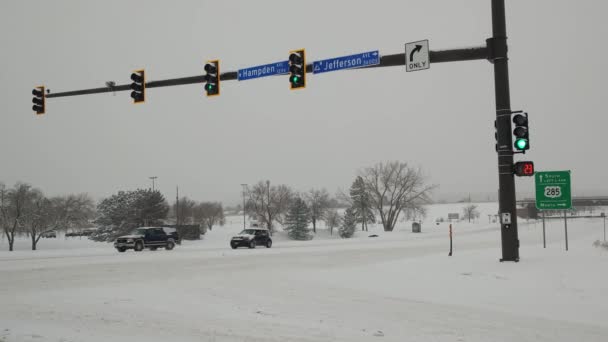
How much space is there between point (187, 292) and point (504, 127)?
10.0 metres

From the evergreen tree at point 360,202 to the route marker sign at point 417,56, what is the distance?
72374mm

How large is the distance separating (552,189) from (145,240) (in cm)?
2521

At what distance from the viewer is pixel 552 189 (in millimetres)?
16734

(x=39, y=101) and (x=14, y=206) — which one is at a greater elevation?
(x=39, y=101)

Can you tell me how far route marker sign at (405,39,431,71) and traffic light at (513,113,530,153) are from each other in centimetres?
298

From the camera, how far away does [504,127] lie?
14719 millimetres

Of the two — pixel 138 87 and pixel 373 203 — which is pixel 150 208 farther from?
pixel 138 87

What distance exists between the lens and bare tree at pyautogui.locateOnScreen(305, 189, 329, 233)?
343 feet

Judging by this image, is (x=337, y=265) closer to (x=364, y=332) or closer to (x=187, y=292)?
(x=187, y=292)

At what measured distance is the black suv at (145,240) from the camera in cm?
3212

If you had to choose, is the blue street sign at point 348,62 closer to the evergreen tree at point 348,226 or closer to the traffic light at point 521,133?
the traffic light at point 521,133

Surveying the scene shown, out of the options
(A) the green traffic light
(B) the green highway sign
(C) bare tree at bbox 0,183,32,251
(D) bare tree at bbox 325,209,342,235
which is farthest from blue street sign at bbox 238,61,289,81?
(D) bare tree at bbox 325,209,342,235

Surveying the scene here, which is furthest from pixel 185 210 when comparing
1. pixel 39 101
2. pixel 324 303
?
pixel 324 303

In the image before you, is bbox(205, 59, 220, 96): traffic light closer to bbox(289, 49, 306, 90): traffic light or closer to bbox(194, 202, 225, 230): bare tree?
bbox(289, 49, 306, 90): traffic light
